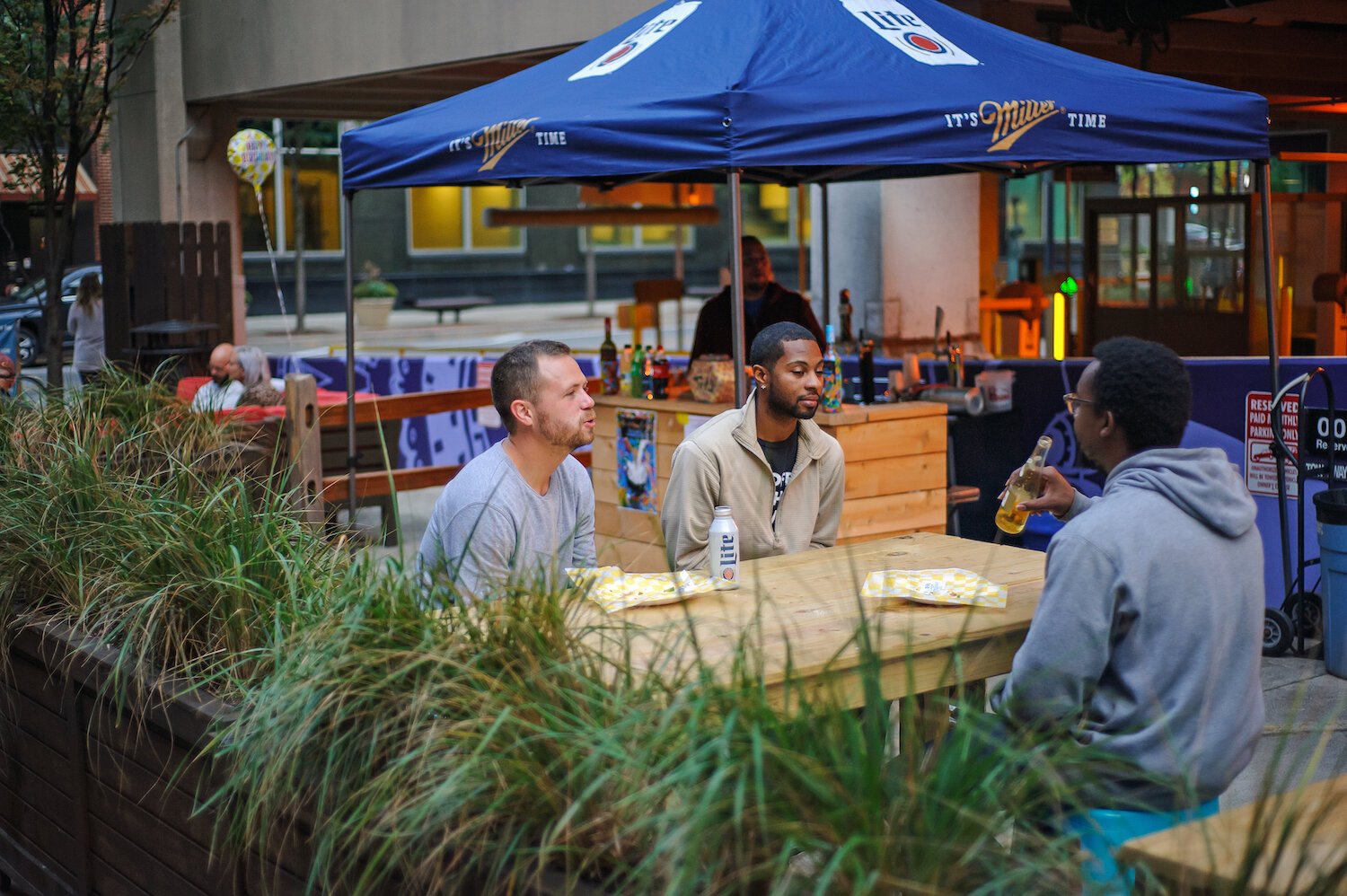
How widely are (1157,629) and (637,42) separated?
15.5ft

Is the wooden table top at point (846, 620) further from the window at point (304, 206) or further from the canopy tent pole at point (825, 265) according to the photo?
the window at point (304, 206)

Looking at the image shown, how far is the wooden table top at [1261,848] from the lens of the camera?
7.25 ft

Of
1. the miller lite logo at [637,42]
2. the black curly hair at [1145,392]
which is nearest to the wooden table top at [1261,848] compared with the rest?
the black curly hair at [1145,392]

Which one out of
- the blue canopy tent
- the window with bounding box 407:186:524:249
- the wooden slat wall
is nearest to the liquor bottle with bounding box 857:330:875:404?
the blue canopy tent

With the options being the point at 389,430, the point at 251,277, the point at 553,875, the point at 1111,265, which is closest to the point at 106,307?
the point at 389,430

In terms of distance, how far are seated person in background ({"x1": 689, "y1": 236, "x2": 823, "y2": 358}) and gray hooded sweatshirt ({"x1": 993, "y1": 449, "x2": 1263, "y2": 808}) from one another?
5.81 meters

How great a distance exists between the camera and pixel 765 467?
5.13 m

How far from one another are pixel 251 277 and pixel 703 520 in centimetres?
3345

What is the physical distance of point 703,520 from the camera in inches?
201

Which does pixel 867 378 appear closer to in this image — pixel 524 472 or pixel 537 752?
pixel 524 472

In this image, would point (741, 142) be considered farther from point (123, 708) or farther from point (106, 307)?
point (106, 307)

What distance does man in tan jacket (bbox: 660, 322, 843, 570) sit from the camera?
508 centimetres

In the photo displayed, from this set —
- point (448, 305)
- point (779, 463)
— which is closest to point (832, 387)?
point (779, 463)

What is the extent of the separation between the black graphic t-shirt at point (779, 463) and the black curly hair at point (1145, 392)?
1963mm
